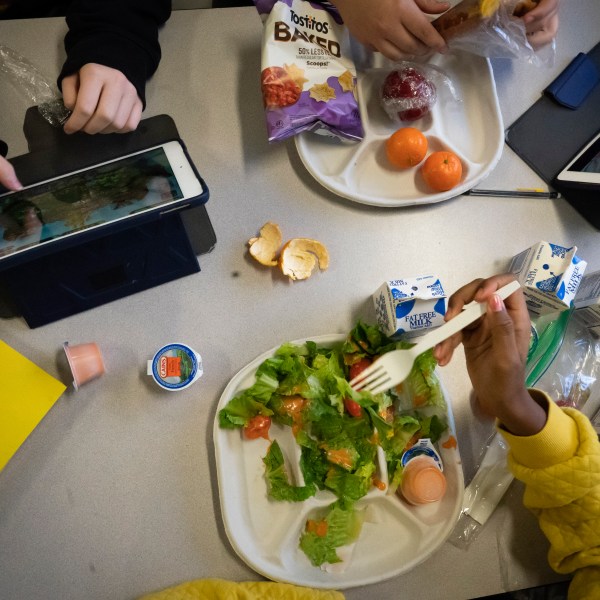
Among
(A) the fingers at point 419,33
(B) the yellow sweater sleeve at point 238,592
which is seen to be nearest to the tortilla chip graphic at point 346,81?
(A) the fingers at point 419,33

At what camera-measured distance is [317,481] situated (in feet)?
2.79

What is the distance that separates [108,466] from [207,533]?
0.63ft

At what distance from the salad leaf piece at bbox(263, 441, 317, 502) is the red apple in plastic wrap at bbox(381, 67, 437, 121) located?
657 mm

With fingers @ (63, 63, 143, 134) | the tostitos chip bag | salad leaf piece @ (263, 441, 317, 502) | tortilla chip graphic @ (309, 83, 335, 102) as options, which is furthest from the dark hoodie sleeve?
salad leaf piece @ (263, 441, 317, 502)

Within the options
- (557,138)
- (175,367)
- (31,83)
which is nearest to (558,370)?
(557,138)

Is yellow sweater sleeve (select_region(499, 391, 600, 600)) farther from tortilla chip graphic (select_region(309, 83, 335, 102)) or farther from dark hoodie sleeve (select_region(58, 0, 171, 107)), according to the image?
→ dark hoodie sleeve (select_region(58, 0, 171, 107))

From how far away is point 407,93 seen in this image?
3.24ft

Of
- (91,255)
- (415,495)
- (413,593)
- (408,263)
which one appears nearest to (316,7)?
(408,263)

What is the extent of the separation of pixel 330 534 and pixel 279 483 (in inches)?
4.3

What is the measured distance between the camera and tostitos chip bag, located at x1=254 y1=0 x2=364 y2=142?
95 cm

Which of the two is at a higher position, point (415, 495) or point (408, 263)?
point (408, 263)

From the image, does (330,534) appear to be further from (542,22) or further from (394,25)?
(542,22)

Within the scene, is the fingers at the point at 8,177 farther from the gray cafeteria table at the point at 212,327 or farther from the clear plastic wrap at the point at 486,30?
the clear plastic wrap at the point at 486,30

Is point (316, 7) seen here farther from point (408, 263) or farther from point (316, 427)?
point (316, 427)
